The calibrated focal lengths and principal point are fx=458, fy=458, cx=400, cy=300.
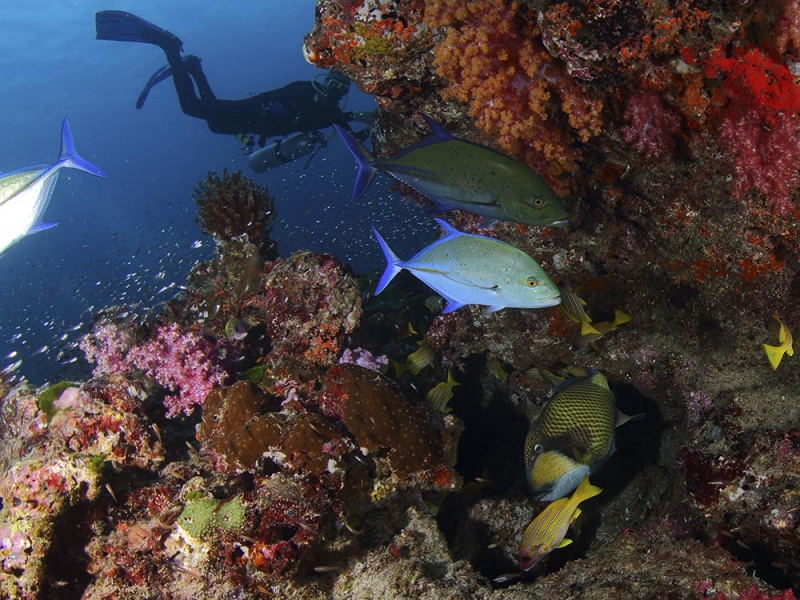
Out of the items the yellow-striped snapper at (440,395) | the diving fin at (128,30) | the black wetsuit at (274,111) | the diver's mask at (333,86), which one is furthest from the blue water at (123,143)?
the diving fin at (128,30)

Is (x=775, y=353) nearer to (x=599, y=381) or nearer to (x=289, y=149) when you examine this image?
(x=599, y=381)

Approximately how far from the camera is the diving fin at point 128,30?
13000 millimetres

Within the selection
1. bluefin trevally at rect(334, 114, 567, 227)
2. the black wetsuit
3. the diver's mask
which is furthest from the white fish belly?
the diver's mask

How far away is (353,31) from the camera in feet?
14.3

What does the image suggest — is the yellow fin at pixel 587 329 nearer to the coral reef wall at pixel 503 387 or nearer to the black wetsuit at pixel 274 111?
the coral reef wall at pixel 503 387

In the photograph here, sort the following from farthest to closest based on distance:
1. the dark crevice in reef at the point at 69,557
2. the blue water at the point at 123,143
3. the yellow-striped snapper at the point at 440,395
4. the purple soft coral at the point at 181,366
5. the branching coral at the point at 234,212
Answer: the blue water at the point at 123,143
the branching coral at the point at 234,212
the purple soft coral at the point at 181,366
the yellow-striped snapper at the point at 440,395
the dark crevice in reef at the point at 69,557

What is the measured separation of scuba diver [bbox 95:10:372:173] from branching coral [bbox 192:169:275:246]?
286 centimetres

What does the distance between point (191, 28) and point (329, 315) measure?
91095mm

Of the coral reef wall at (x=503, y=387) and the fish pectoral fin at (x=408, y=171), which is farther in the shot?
the fish pectoral fin at (x=408, y=171)

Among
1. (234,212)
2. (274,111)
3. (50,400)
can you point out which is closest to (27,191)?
(50,400)

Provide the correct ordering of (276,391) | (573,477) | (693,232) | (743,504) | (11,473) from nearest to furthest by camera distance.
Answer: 1. (743,504)
2. (573,477)
3. (11,473)
4. (693,232)
5. (276,391)

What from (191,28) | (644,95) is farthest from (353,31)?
(191,28)

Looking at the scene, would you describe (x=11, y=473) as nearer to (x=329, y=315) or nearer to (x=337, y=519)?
(x=337, y=519)

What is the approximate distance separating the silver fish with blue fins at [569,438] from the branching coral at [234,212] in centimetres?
464
